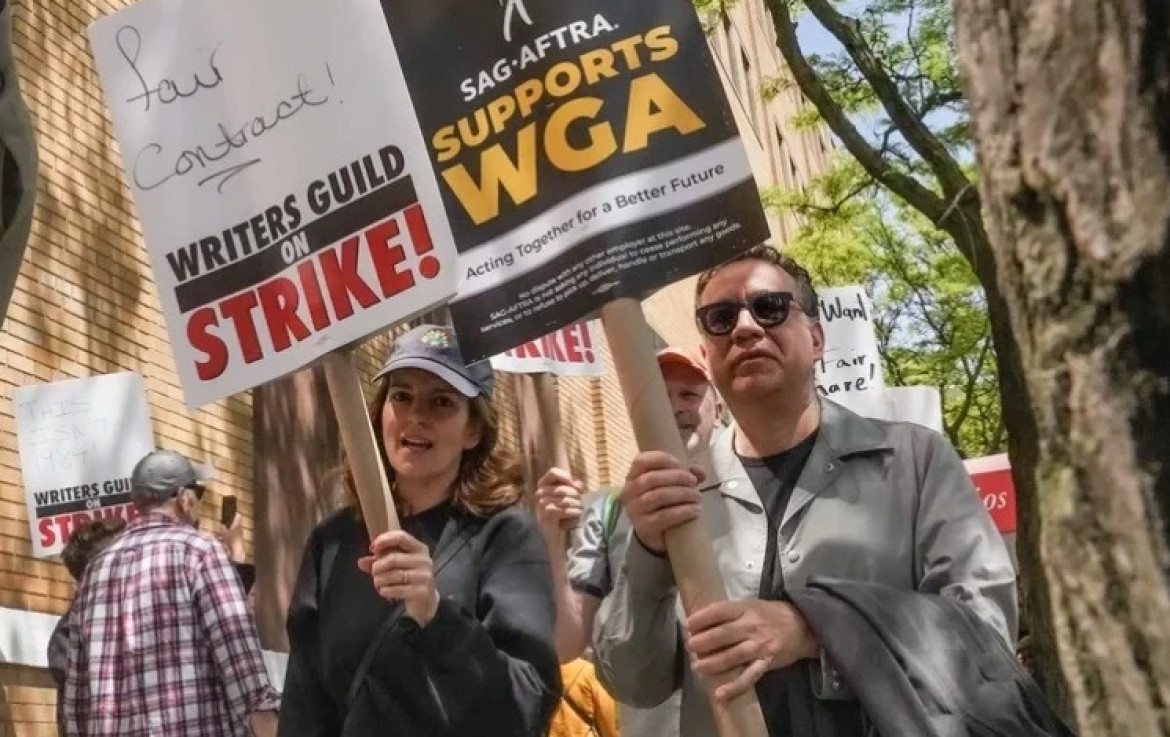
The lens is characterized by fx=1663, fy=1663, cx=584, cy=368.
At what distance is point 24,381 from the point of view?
25.2 feet

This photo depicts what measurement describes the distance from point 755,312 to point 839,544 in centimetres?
54

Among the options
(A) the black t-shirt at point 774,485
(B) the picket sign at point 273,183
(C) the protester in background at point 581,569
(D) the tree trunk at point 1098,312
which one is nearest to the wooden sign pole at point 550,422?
(C) the protester in background at point 581,569

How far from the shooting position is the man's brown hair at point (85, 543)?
6238 millimetres

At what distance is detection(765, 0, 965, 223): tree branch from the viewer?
996 centimetres

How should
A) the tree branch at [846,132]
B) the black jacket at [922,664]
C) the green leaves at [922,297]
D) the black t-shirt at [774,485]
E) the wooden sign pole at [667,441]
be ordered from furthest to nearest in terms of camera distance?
the green leaves at [922,297], the tree branch at [846,132], the black t-shirt at [774,485], the wooden sign pole at [667,441], the black jacket at [922,664]

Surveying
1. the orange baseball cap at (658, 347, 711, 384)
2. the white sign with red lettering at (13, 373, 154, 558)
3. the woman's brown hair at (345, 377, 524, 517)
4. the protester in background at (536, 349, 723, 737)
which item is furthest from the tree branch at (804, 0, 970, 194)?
the woman's brown hair at (345, 377, 524, 517)

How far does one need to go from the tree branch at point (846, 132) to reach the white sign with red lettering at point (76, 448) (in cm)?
501

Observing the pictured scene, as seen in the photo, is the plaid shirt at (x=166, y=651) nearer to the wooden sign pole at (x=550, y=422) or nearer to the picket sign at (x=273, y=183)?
the wooden sign pole at (x=550, y=422)

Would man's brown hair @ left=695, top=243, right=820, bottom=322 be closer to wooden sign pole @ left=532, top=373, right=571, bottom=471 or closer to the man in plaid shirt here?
wooden sign pole @ left=532, top=373, right=571, bottom=471

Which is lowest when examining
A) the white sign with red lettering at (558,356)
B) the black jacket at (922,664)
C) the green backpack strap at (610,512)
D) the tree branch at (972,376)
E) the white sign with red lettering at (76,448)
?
the black jacket at (922,664)

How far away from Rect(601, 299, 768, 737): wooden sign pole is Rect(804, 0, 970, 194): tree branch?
6.82 meters

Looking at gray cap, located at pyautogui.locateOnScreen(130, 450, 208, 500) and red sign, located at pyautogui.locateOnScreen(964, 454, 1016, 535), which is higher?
gray cap, located at pyautogui.locateOnScreen(130, 450, 208, 500)

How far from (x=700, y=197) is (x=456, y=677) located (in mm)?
1089

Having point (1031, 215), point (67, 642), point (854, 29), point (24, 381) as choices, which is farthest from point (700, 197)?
point (854, 29)
